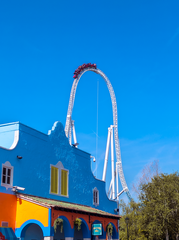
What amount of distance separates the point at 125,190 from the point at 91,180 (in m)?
15.0

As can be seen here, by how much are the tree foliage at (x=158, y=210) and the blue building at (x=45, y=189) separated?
268 inches

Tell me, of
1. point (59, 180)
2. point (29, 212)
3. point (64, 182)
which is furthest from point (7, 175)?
point (64, 182)

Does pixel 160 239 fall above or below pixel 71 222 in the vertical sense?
below

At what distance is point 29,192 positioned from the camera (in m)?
16.4

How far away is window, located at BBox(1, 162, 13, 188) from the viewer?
48.7 ft

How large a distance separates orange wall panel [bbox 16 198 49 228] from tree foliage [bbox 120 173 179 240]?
15.2 metres

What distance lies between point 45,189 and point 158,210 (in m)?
13.4

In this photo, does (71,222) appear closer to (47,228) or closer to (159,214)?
(47,228)

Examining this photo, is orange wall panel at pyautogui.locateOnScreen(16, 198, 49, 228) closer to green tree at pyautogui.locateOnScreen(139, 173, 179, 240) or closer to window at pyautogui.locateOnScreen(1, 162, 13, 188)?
window at pyautogui.locateOnScreen(1, 162, 13, 188)

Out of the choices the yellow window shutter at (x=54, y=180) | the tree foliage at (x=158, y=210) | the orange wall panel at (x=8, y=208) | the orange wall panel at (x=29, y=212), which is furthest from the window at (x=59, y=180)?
the tree foliage at (x=158, y=210)

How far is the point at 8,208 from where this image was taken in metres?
14.8

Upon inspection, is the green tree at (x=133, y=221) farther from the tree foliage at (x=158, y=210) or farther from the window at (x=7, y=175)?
the window at (x=7, y=175)

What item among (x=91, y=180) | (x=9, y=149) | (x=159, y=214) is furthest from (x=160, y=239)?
(x=9, y=149)

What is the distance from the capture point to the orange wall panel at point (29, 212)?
48.3 feet
